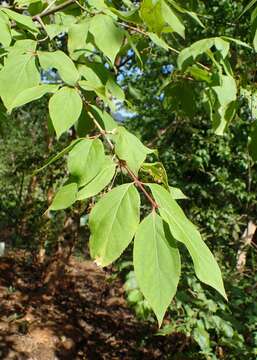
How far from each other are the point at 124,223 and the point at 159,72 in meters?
5.94

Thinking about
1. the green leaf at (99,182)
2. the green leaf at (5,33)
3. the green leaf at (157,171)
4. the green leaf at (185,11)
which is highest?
the green leaf at (5,33)

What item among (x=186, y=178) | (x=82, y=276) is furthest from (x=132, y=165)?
(x=82, y=276)

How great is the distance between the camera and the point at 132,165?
Result: 938 millimetres

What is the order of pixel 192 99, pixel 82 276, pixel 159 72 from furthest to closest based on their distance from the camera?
pixel 82 276 → pixel 159 72 → pixel 192 99

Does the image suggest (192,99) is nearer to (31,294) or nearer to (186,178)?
(186,178)

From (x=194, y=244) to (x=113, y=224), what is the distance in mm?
142

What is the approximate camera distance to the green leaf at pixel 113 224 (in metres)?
0.75

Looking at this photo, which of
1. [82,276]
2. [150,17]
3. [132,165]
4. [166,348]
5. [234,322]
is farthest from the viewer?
[82,276]

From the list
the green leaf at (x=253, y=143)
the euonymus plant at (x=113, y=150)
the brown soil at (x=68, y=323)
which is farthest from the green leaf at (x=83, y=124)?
the brown soil at (x=68, y=323)

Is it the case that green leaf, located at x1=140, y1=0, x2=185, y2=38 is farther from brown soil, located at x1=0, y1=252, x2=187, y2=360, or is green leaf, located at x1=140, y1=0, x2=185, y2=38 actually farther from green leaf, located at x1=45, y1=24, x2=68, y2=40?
brown soil, located at x1=0, y1=252, x2=187, y2=360

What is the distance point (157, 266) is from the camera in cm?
70

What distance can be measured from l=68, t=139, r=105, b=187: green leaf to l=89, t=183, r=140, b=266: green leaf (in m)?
0.13

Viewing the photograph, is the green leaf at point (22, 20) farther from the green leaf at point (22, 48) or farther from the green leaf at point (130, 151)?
the green leaf at point (130, 151)

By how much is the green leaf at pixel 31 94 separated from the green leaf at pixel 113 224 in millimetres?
313
